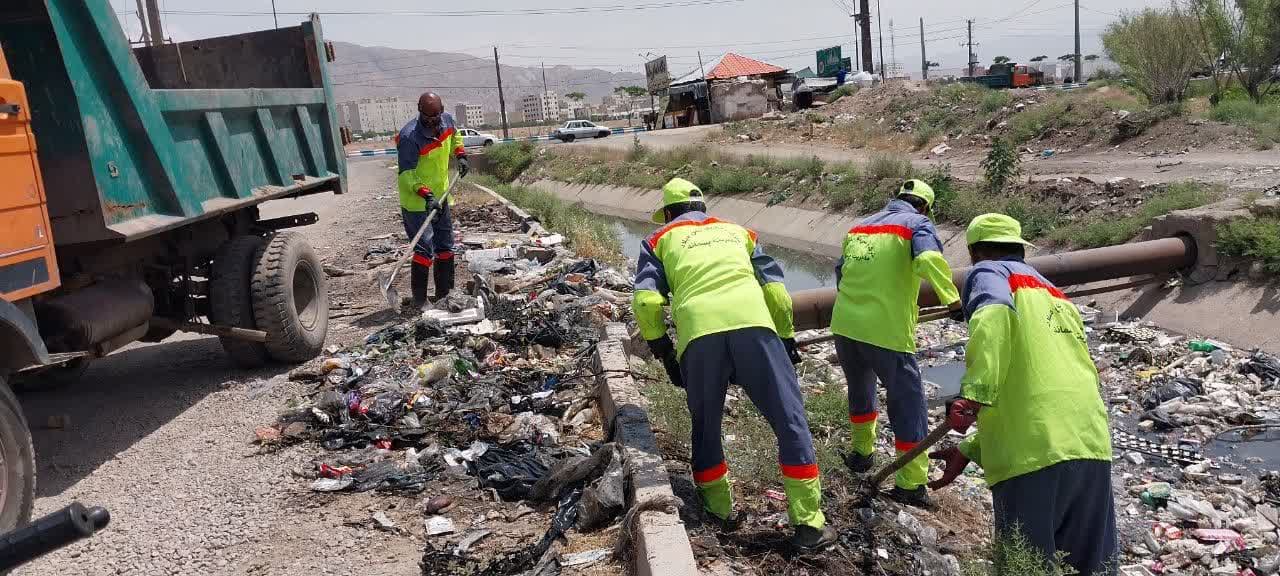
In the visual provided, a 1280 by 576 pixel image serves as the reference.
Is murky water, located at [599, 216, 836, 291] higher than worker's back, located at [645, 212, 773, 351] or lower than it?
lower

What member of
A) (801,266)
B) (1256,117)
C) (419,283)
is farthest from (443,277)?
(1256,117)

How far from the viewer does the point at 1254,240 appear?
791cm

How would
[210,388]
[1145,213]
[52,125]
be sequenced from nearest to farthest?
[52,125]
[210,388]
[1145,213]

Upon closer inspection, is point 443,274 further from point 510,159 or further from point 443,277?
point 510,159

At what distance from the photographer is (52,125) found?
13.9 ft

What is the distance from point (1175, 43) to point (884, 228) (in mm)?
18114

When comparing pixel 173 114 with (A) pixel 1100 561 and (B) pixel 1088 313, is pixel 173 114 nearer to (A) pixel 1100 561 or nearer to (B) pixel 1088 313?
(A) pixel 1100 561

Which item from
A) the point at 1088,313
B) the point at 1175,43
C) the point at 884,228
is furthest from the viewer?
the point at 1175,43

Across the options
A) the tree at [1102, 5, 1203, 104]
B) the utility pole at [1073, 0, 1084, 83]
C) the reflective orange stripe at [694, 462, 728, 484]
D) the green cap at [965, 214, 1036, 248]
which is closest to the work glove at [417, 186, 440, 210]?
the reflective orange stripe at [694, 462, 728, 484]

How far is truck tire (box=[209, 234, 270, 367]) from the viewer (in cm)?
590

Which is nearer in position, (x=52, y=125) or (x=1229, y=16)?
(x=52, y=125)

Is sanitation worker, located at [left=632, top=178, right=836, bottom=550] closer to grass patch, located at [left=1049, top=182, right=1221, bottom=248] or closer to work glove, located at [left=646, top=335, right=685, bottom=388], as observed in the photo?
work glove, located at [left=646, top=335, right=685, bottom=388]

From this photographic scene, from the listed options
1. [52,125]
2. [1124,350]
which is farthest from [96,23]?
[1124,350]

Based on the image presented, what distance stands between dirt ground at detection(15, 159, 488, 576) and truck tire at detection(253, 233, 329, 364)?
273 mm
